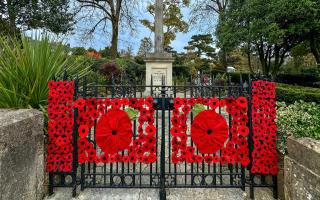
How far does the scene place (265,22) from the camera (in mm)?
11789

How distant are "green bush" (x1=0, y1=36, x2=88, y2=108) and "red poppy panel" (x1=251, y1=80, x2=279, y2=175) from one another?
2111mm

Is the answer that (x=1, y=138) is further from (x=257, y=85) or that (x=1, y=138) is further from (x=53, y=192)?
(x=257, y=85)

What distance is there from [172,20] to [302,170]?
22.2 m

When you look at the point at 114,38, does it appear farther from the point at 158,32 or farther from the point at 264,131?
the point at 264,131

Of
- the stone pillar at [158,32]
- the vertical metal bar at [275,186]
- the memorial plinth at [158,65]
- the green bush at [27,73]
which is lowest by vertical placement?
the vertical metal bar at [275,186]

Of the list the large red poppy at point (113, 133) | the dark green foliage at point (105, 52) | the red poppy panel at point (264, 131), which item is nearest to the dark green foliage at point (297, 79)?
the dark green foliage at point (105, 52)

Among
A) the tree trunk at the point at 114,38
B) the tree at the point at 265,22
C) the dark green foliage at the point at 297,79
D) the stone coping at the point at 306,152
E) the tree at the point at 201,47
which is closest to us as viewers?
the stone coping at the point at 306,152

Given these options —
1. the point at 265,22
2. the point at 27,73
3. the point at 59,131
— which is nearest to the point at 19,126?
the point at 59,131

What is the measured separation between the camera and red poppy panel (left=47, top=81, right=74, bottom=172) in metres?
2.33

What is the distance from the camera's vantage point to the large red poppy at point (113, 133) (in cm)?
237

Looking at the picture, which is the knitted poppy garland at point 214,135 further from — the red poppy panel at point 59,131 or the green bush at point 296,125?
the red poppy panel at point 59,131

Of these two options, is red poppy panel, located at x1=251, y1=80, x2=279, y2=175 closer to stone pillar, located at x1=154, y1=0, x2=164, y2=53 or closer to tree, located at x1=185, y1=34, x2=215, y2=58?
stone pillar, located at x1=154, y1=0, x2=164, y2=53

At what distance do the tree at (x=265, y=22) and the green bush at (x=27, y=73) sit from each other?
1110 cm

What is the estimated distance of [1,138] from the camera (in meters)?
1.66
